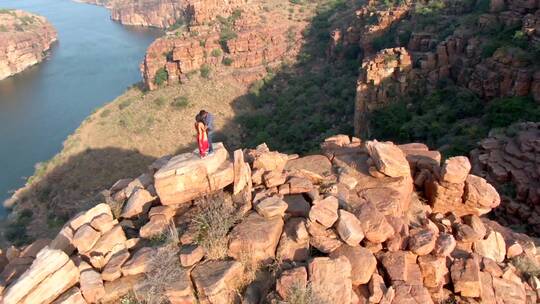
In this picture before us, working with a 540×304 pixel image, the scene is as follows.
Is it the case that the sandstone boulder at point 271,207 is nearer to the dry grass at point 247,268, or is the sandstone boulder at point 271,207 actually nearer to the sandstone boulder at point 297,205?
the sandstone boulder at point 297,205

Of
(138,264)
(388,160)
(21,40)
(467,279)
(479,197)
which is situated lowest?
(21,40)

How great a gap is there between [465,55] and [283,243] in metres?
20.8

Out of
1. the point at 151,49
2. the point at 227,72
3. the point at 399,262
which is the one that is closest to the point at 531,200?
the point at 399,262

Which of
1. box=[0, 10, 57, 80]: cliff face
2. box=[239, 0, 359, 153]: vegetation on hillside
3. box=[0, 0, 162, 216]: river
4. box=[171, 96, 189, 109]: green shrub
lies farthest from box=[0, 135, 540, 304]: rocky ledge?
box=[0, 10, 57, 80]: cliff face

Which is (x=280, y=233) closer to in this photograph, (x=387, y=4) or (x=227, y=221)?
(x=227, y=221)

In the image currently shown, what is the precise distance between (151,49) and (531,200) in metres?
36.4

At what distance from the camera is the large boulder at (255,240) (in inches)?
263

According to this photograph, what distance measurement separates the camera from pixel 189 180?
8.03 meters

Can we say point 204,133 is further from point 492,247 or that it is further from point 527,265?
point 527,265

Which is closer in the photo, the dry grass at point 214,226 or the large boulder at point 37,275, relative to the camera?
the large boulder at point 37,275

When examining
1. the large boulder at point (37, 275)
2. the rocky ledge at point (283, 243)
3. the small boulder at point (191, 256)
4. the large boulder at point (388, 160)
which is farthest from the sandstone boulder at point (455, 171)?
the large boulder at point (37, 275)

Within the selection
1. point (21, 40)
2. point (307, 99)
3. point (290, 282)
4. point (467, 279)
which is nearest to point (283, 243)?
point (290, 282)

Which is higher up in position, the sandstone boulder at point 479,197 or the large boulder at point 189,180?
the large boulder at point 189,180

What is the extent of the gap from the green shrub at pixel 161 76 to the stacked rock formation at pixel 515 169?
30717mm
